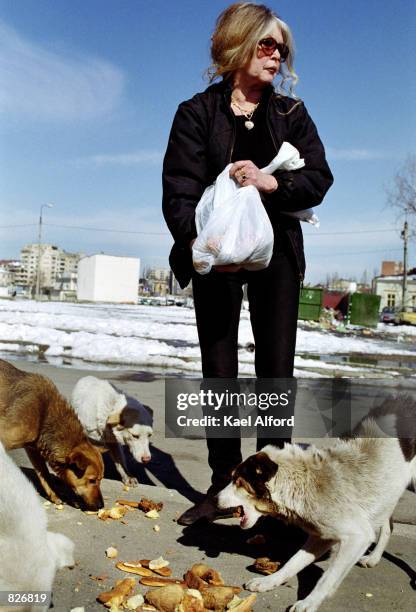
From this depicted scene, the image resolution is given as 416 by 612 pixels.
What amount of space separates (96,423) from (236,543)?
2313mm

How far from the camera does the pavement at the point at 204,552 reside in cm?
282

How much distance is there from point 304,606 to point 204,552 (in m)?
0.78

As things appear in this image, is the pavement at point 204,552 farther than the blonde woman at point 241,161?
No

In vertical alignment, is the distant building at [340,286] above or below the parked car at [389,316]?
above

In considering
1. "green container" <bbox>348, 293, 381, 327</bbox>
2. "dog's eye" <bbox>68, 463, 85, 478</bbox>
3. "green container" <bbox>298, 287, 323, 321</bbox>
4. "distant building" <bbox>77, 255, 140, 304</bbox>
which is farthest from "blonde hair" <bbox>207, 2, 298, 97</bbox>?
"distant building" <bbox>77, 255, 140, 304</bbox>

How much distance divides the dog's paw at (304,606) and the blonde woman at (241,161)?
916 millimetres

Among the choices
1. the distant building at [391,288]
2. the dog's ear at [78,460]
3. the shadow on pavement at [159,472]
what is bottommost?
the shadow on pavement at [159,472]

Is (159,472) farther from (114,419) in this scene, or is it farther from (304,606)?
(304,606)

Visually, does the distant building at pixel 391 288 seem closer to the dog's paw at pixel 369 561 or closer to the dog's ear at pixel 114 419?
the dog's ear at pixel 114 419

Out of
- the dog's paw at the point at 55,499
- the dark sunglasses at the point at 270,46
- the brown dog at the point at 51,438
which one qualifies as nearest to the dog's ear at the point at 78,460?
the brown dog at the point at 51,438

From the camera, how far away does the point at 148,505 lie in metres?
3.88

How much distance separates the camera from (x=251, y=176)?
10.5ft

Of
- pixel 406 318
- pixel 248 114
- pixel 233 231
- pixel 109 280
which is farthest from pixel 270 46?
pixel 109 280

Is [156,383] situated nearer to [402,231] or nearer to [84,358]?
[84,358]
